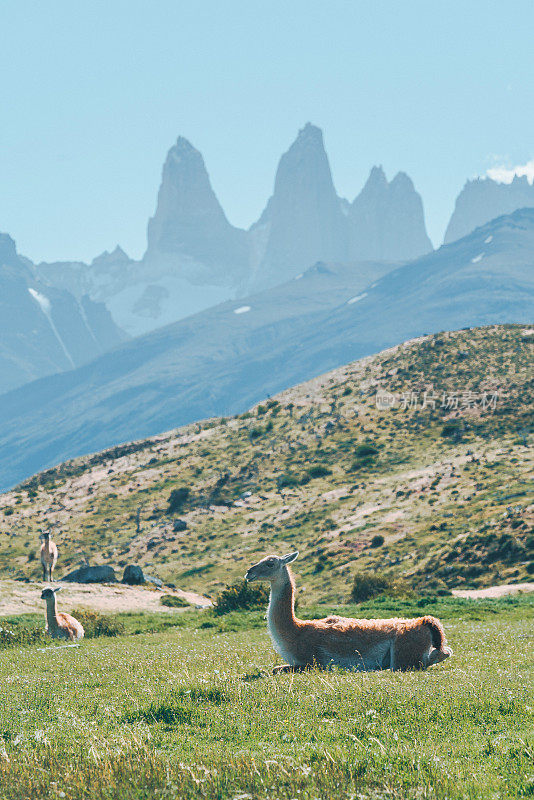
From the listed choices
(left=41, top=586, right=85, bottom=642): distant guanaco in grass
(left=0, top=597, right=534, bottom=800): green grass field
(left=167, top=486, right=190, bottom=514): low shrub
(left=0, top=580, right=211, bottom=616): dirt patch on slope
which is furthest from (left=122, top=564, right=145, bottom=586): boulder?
(left=0, top=597, right=534, bottom=800): green grass field

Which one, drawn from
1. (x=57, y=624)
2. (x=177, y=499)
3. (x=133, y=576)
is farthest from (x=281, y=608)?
(x=177, y=499)

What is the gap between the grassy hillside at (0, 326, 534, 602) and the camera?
53.8 m

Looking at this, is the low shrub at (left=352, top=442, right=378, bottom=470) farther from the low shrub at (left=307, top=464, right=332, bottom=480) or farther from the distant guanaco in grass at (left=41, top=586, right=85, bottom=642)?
the distant guanaco in grass at (left=41, top=586, right=85, bottom=642)

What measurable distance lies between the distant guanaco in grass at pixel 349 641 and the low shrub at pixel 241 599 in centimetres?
2162

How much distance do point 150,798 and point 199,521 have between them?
6962 centimetres

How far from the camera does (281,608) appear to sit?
A: 1399 centimetres

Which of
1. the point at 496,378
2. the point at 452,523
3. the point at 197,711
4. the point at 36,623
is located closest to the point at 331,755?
the point at 197,711

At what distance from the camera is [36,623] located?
1156 inches

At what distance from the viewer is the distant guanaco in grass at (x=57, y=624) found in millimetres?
23766

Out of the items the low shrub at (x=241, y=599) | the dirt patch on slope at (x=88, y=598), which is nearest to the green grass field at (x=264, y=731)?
the low shrub at (x=241, y=599)

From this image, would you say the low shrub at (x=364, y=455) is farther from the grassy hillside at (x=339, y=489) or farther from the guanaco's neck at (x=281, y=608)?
the guanaco's neck at (x=281, y=608)

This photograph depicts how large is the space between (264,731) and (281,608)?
4.79m

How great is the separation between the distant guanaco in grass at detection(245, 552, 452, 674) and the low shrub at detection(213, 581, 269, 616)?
2162 centimetres

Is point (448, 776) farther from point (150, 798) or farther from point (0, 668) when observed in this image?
point (0, 668)
